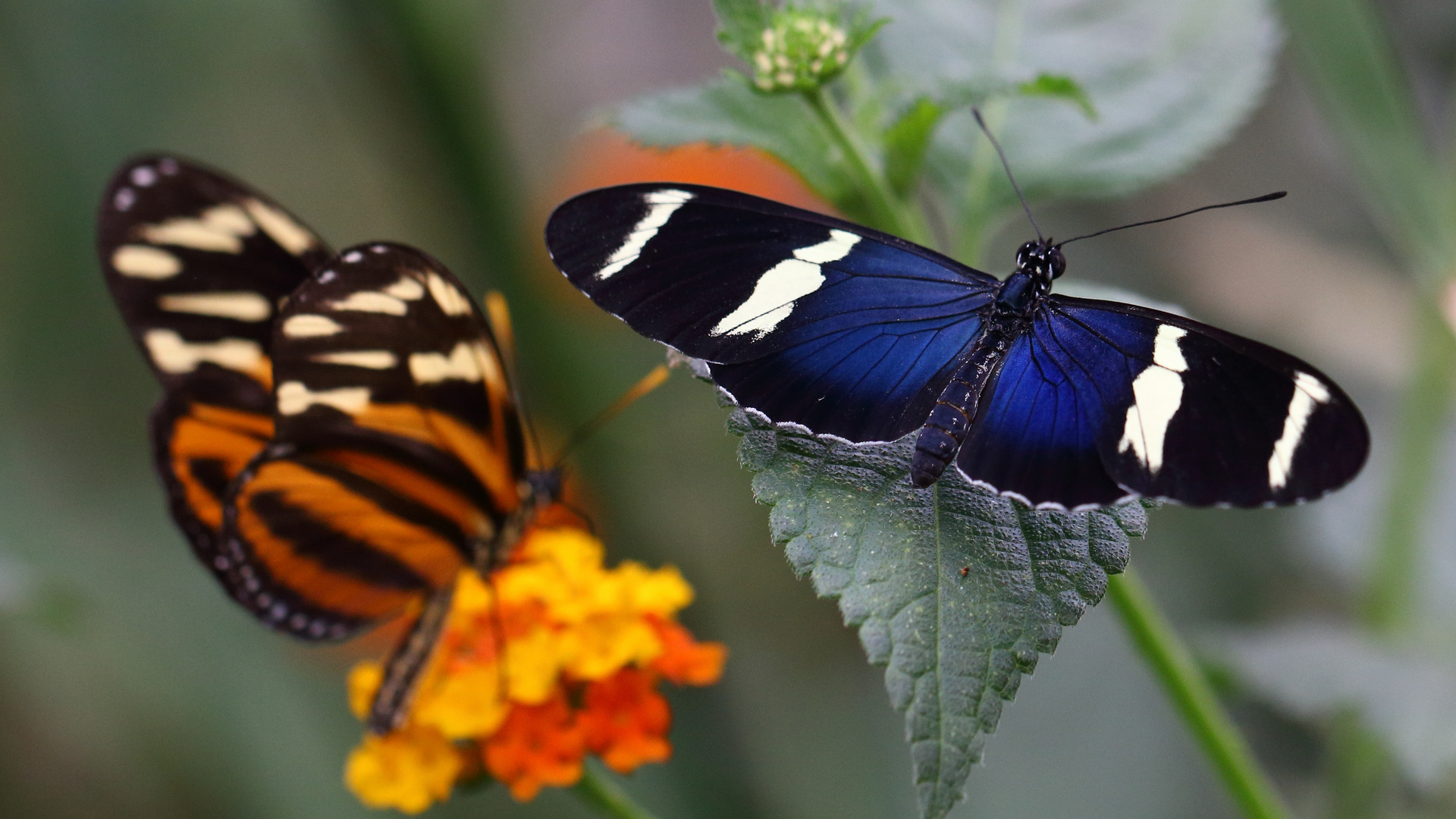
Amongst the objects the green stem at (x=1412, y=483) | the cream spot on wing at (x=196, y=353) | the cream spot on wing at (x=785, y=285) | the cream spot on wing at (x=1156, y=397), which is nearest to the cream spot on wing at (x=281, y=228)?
the cream spot on wing at (x=196, y=353)

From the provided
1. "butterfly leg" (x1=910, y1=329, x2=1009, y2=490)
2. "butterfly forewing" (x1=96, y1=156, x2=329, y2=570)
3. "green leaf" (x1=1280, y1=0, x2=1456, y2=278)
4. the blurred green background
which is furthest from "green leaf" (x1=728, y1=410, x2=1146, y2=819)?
"green leaf" (x1=1280, y1=0, x2=1456, y2=278)

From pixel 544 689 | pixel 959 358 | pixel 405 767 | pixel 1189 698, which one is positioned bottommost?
pixel 405 767

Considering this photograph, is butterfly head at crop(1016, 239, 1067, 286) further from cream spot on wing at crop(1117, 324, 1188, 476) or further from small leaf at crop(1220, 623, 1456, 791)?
small leaf at crop(1220, 623, 1456, 791)

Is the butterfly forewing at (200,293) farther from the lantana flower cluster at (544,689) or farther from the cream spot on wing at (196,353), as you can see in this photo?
the lantana flower cluster at (544,689)

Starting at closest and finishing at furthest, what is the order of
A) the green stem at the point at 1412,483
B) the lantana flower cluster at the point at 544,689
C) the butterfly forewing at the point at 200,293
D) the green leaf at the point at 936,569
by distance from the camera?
the green leaf at the point at 936,569 → the lantana flower cluster at the point at 544,689 → the butterfly forewing at the point at 200,293 → the green stem at the point at 1412,483

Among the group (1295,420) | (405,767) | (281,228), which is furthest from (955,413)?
(281,228)

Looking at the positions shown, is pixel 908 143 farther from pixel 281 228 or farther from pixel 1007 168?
pixel 281 228

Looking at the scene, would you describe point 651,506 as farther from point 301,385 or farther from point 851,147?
point 851,147
